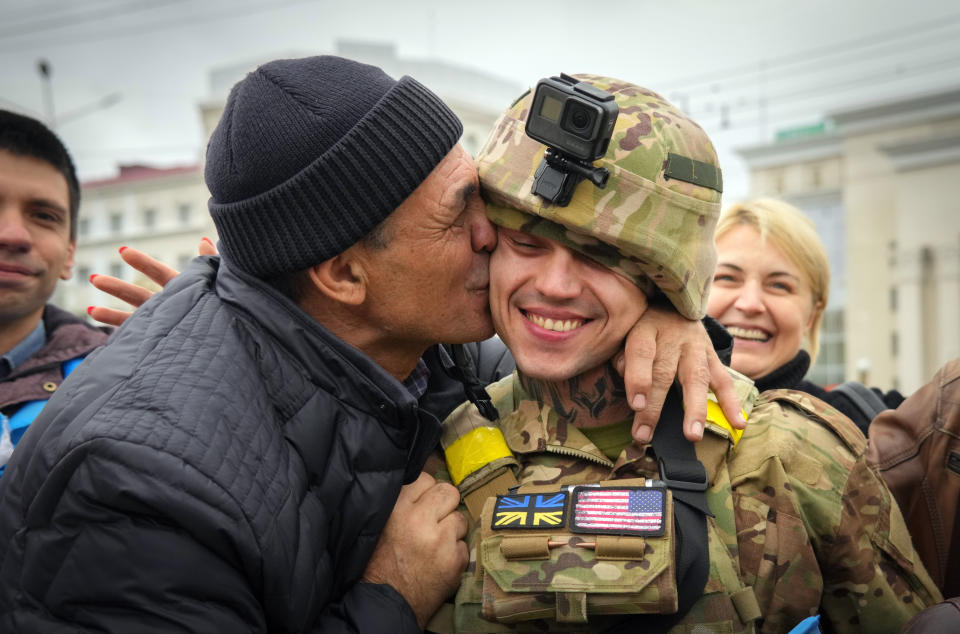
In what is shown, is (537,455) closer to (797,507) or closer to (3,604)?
(797,507)

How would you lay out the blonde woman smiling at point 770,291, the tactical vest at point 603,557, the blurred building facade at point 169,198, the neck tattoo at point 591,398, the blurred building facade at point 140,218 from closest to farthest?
the tactical vest at point 603,557
the neck tattoo at point 591,398
the blonde woman smiling at point 770,291
the blurred building facade at point 169,198
the blurred building facade at point 140,218

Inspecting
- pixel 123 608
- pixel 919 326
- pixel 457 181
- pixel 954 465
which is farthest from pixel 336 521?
pixel 919 326

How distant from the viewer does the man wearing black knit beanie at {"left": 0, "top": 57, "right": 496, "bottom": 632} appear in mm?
1926

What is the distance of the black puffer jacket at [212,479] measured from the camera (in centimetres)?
190

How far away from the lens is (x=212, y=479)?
1.99m

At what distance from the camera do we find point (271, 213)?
2.50m

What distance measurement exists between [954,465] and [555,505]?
1354 millimetres

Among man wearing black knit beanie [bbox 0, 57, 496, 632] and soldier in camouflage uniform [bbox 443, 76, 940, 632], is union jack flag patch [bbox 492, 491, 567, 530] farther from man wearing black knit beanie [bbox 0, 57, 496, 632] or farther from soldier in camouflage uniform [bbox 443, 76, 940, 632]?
man wearing black knit beanie [bbox 0, 57, 496, 632]

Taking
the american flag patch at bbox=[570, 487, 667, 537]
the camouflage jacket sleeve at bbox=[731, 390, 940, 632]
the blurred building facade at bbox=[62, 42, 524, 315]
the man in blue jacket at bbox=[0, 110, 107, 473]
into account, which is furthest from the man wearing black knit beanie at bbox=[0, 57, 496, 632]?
the blurred building facade at bbox=[62, 42, 524, 315]

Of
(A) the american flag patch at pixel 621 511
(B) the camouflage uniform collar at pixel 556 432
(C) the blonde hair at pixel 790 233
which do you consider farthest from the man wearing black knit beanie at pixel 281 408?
(C) the blonde hair at pixel 790 233

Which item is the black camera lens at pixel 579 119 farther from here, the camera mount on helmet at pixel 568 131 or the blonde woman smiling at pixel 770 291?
the blonde woman smiling at pixel 770 291

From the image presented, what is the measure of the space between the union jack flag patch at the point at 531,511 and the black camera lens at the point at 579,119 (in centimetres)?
100

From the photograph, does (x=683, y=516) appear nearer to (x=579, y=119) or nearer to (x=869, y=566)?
(x=869, y=566)

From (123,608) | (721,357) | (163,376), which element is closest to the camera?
(123,608)
